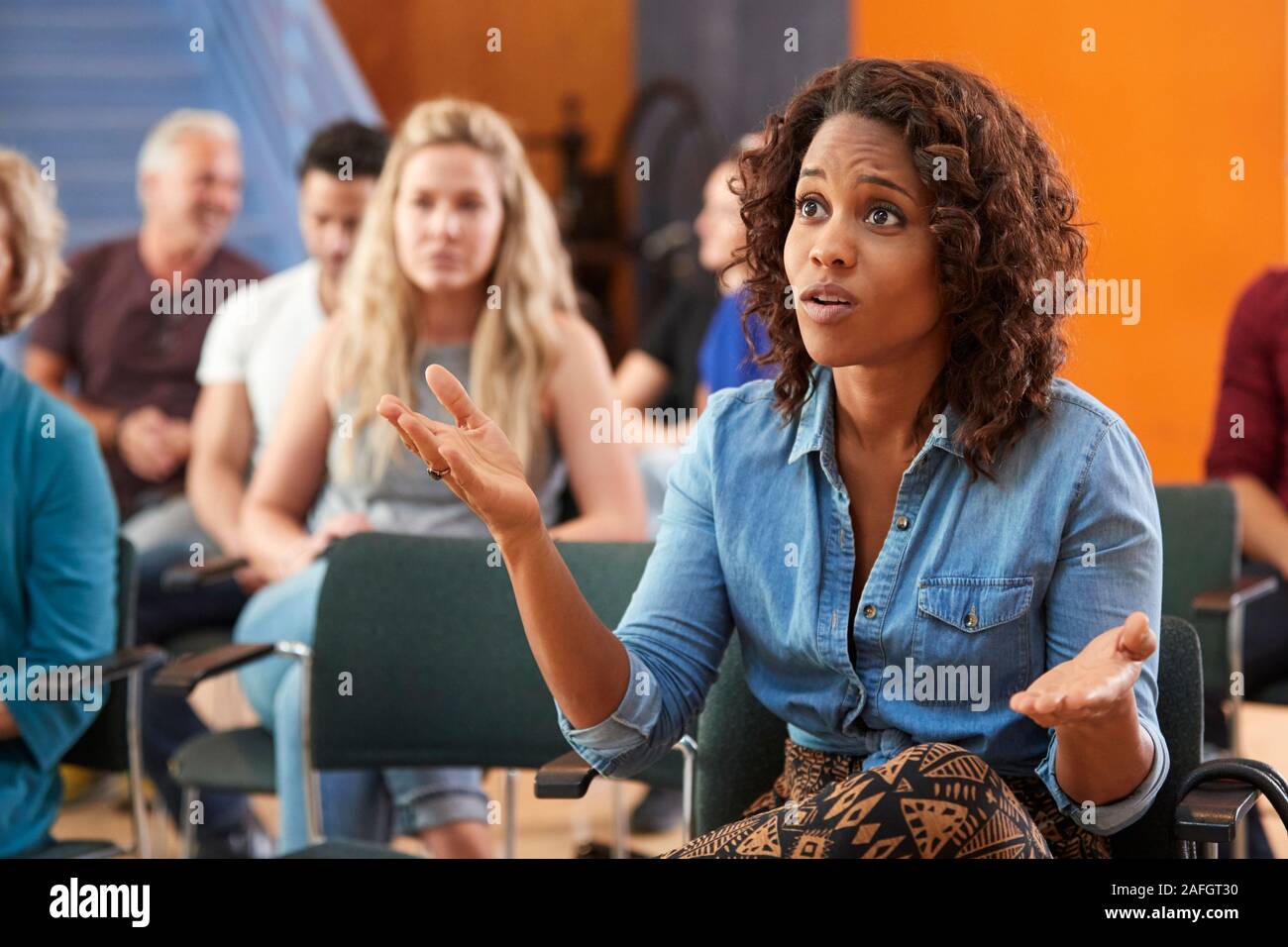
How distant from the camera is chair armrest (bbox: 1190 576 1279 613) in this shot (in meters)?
2.15

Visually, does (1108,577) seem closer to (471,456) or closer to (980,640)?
(980,640)

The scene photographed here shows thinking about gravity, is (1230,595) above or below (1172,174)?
below

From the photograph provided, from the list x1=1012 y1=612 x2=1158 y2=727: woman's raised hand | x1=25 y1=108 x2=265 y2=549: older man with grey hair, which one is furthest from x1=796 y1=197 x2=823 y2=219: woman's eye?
x1=25 y1=108 x2=265 y2=549: older man with grey hair

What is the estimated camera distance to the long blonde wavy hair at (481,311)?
8.01 feet

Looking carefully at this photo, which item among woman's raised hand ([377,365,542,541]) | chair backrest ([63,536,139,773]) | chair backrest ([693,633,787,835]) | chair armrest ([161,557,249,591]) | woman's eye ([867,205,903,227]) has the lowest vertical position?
chair backrest ([63,536,139,773])

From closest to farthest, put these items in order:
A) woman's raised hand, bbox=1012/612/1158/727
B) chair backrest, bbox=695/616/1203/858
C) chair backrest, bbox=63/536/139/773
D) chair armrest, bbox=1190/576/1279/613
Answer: woman's raised hand, bbox=1012/612/1158/727 → chair backrest, bbox=695/616/1203/858 → chair backrest, bbox=63/536/139/773 → chair armrest, bbox=1190/576/1279/613

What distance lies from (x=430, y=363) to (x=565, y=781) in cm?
119

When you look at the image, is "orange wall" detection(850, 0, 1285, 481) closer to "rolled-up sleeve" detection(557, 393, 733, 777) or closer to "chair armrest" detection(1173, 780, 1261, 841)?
"rolled-up sleeve" detection(557, 393, 733, 777)

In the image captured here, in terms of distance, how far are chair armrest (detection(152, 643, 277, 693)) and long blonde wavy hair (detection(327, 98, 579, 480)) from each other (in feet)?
1.68

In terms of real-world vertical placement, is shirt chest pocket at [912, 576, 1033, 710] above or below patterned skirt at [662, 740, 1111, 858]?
above

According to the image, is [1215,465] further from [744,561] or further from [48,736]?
[48,736]

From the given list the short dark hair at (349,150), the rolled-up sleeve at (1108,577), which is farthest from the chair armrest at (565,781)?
the short dark hair at (349,150)

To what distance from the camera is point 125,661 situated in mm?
1942

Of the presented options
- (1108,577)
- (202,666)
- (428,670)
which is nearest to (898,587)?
(1108,577)
